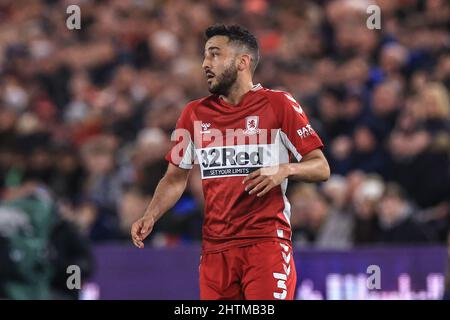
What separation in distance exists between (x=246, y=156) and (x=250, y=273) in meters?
0.68

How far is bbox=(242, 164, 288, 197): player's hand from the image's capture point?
21.0ft

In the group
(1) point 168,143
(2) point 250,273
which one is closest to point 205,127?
(2) point 250,273

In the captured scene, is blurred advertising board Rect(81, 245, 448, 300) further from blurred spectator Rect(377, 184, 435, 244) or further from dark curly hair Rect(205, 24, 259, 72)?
dark curly hair Rect(205, 24, 259, 72)

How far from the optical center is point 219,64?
6945mm

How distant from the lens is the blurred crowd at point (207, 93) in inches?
464

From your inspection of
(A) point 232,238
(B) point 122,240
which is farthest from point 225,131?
(B) point 122,240

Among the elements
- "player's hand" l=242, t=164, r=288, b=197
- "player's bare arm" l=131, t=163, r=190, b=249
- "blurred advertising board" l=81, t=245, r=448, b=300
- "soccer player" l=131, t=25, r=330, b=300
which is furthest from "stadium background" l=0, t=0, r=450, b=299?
"player's hand" l=242, t=164, r=288, b=197

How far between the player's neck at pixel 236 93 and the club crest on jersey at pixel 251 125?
0.58 feet

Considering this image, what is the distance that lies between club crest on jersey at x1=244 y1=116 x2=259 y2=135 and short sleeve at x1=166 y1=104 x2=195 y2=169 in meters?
0.39

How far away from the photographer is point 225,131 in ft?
22.9

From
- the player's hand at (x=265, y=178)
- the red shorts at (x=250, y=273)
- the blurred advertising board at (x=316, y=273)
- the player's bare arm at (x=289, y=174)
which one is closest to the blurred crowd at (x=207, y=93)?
the blurred advertising board at (x=316, y=273)

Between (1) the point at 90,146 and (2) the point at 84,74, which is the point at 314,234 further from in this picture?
(2) the point at 84,74

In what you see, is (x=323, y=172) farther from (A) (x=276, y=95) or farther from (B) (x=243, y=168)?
(A) (x=276, y=95)

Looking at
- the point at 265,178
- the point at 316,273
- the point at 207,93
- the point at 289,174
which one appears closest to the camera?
the point at 265,178
